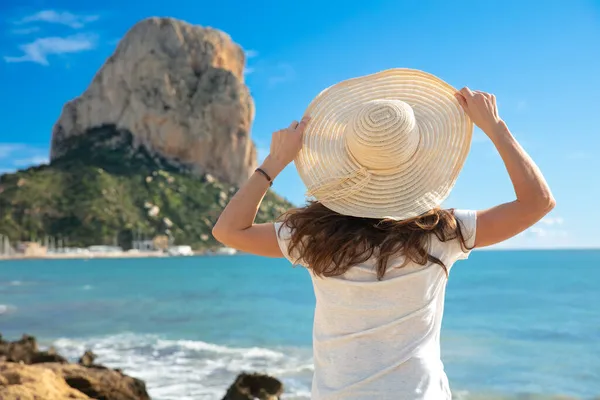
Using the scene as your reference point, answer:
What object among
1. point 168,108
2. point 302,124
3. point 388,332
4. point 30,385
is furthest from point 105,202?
point 388,332

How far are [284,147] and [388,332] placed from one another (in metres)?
0.64

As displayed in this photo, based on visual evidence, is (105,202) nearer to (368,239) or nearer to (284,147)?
(284,147)

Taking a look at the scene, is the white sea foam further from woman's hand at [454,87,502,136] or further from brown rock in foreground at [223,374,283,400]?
woman's hand at [454,87,502,136]

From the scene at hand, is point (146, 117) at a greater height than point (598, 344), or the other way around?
point (146, 117)

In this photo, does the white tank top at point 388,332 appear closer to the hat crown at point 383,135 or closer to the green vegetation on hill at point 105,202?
the hat crown at point 383,135

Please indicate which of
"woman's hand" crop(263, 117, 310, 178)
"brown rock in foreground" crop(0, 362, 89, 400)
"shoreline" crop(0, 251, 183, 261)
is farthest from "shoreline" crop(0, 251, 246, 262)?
"woman's hand" crop(263, 117, 310, 178)

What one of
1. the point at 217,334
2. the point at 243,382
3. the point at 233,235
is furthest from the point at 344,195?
the point at 217,334

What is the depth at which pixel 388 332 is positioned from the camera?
1656 mm

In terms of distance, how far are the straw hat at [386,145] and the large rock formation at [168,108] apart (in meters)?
92.1

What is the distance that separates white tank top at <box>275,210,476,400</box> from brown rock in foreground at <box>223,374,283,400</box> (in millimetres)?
5404

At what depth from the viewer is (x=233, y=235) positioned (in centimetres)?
187

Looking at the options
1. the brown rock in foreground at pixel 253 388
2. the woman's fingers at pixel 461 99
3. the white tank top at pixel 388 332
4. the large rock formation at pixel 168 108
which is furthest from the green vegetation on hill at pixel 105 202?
the white tank top at pixel 388 332

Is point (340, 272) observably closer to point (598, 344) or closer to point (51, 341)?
point (51, 341)

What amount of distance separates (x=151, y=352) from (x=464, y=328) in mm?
11019
